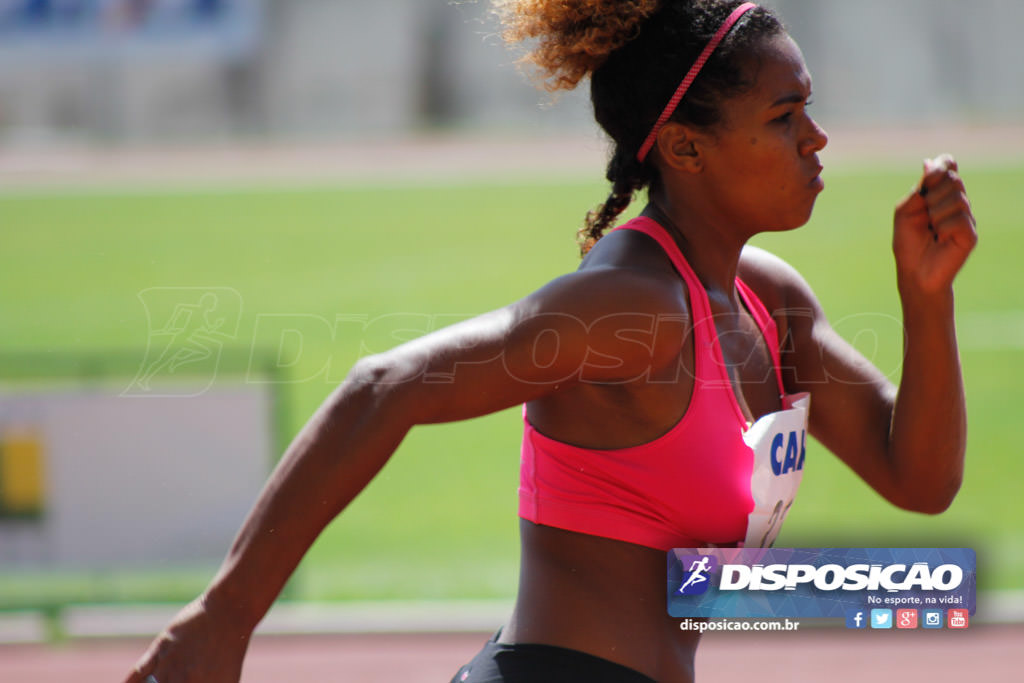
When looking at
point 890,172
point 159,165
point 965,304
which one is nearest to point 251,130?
point 159,165

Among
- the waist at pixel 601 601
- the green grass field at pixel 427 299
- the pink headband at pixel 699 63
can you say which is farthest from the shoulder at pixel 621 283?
the green grass field at pixel 427 299

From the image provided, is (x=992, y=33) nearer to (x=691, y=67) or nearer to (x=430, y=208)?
(x=430, y=208)

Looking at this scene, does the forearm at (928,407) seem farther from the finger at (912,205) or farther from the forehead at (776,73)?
the forehead at (776,73)

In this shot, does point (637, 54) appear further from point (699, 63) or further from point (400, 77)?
point (400, 77)

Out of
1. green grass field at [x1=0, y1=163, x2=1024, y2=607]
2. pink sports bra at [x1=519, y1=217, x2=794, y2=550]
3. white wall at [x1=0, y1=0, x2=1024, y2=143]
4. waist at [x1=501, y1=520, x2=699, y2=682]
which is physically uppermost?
white wall at [x1=0, y1=0, x2=1024, y2=143]

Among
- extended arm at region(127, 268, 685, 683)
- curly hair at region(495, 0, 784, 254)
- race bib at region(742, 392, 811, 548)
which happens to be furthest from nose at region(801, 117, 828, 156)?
extended arm at region(127, 268, 685, 683)

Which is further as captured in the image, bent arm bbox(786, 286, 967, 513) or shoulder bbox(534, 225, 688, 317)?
bent arm bbox(786, 286, 967, 513)

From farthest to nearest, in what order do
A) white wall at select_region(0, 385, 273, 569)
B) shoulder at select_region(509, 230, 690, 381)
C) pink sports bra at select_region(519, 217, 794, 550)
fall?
white wall at select_region(0, 385, 273, 569) < pink sports bra at select_region(519, 217, 794, 550) < shoulder at select_region(509, 230, 690, 381)

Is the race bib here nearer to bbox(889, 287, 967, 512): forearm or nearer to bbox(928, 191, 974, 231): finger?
bbox(889, 287, 967, 512): forearm

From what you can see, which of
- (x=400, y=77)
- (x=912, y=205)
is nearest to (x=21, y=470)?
(x=912, y=205)

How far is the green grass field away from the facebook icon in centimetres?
195

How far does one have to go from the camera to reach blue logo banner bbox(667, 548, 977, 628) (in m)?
1.95

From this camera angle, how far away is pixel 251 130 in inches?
1282

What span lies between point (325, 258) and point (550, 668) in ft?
48.1
